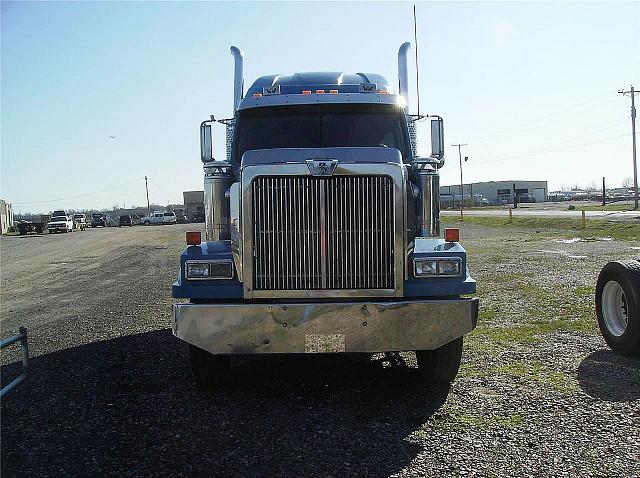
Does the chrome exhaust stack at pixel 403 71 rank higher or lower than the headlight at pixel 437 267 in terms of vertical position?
higher

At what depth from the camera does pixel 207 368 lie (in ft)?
19.1

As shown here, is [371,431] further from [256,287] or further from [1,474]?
[1,474]

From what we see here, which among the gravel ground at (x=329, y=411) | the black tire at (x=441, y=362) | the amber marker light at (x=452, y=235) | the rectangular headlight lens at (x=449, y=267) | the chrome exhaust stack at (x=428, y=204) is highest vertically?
the chrome exhaust stack at (x=428, y=204)

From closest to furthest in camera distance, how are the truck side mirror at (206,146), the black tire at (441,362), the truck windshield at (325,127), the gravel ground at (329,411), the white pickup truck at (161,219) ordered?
the gravel ground at (329,411) → the black tire at (441,362) → the truck windshield at (325,127) → the truck side mirror at (206,146) → the white pickup truck at (161,219)

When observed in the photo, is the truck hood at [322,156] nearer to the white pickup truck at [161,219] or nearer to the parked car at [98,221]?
the white pickup truck at [161,219]

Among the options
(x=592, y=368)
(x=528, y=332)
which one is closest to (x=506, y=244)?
(x=528, y=332)

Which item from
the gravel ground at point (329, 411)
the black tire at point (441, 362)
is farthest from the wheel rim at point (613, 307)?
the black tire at point (441, 362)

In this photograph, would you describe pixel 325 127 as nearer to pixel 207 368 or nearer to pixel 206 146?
pixel 206 146

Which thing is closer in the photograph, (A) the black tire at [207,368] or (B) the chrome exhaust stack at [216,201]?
(A) the black tire at [207,368]

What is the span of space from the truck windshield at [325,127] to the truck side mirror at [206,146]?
0.28 m

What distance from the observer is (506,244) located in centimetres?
2302

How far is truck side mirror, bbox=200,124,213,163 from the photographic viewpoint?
7039 millimetres

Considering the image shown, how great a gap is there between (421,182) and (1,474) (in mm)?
4297

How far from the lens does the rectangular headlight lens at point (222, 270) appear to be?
5434 millimetres
